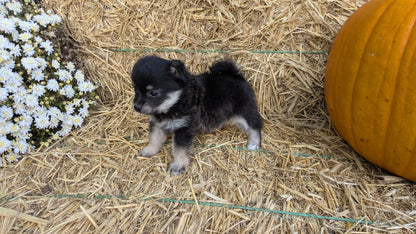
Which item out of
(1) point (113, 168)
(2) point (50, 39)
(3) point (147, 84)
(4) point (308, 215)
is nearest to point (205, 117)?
(3) point (147, 84)

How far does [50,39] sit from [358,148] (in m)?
3.76

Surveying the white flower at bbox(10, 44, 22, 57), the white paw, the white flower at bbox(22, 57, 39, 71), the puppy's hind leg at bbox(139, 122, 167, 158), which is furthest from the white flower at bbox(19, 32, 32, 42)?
the white paw

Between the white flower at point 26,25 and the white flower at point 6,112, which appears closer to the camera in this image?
the white flower at point 6,112

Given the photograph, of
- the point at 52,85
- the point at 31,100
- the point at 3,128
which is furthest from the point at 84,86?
the point at 3,128

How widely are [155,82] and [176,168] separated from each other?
909 millimetres

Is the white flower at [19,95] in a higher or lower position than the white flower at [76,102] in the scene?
higher

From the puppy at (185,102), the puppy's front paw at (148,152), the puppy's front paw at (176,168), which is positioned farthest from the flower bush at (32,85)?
the puppy's front paw at (176,168)

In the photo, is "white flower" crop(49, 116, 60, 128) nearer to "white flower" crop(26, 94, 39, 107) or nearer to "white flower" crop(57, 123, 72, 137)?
"white flower" crop(57, 123, 72, 137)

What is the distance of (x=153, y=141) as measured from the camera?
2.97 meters

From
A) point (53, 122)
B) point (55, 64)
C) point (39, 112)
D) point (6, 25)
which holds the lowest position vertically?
point (53, 122)

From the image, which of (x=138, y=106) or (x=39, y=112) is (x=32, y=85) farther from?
(x=138, y=106)

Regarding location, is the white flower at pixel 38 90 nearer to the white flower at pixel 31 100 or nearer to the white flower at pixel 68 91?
the white flower at pixel 31 100

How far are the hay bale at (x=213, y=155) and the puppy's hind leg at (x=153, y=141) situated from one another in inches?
3.8

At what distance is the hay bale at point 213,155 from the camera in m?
2.24
